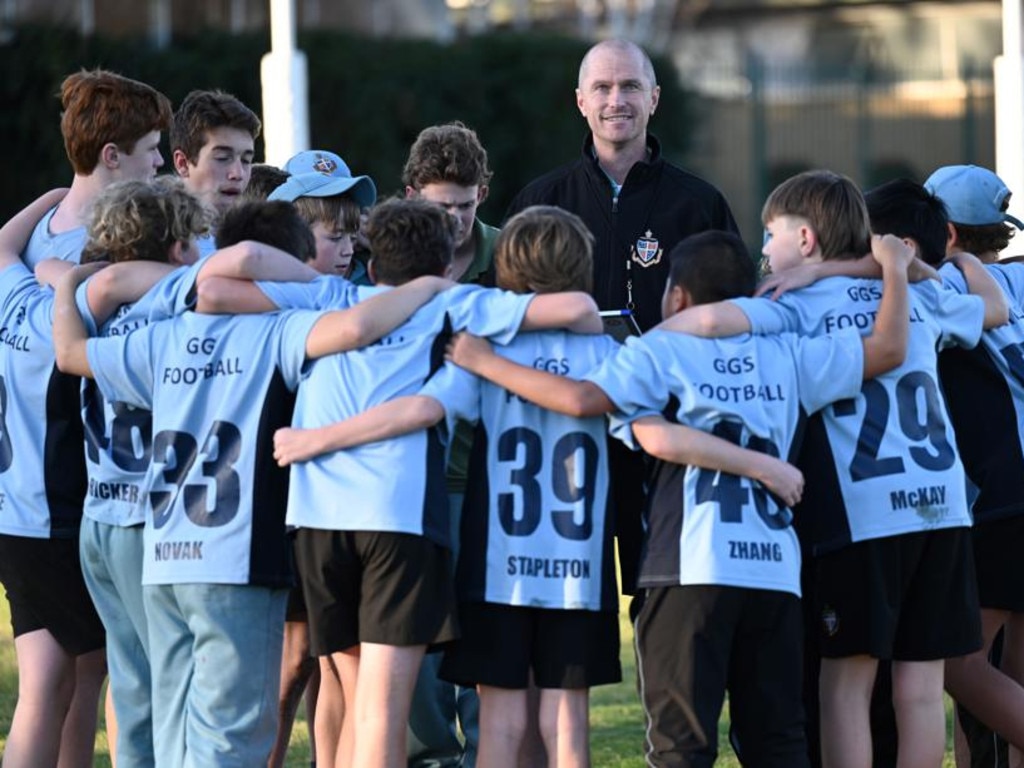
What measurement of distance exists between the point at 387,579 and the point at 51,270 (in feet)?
4.69

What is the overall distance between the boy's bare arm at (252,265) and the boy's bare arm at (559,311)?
65 centimetres

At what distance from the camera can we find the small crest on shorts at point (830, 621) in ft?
16.0

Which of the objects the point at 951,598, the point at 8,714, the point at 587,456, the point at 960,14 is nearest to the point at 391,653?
the point at 587,456

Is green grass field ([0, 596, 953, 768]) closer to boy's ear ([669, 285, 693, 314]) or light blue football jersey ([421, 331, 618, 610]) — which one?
light blue football jersey ([421, 331, 618, 610])

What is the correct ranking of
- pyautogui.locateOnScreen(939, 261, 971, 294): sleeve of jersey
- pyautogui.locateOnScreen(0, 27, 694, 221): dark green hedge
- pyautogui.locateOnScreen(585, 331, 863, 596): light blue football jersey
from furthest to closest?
pyautogui.locateOnScreen(0, 27, 694, 221): dark green hedge
pyautogui.locateOnScreen(939, 261, 971, 294): sleeve of jersey
pyautogui.locateOnScreen(585, 331, 863, 596): light blue football jersey

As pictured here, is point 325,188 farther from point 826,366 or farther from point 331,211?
point 826,366

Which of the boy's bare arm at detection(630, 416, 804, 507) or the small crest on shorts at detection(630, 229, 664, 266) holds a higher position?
the small crest on shorts at detection(630, 229, 664, 266)

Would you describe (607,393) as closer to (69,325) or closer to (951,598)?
(951,598)

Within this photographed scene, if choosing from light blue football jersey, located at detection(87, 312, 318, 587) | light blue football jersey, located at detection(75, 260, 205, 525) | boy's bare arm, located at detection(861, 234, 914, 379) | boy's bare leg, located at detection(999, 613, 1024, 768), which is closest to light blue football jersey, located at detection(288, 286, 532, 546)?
light blue football jersey, located at detection(87, 312, 318, 587)

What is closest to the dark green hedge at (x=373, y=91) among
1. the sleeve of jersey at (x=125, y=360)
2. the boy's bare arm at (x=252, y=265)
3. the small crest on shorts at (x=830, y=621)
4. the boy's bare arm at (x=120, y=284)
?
the boy's bare arm at (x=120, y=284)

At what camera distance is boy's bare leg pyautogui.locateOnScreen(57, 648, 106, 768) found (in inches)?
209

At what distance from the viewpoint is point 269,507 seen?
469 cm

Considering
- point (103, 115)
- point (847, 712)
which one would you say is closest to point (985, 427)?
point (847, 712)

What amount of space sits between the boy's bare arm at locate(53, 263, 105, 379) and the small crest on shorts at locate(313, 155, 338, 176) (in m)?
0.99
